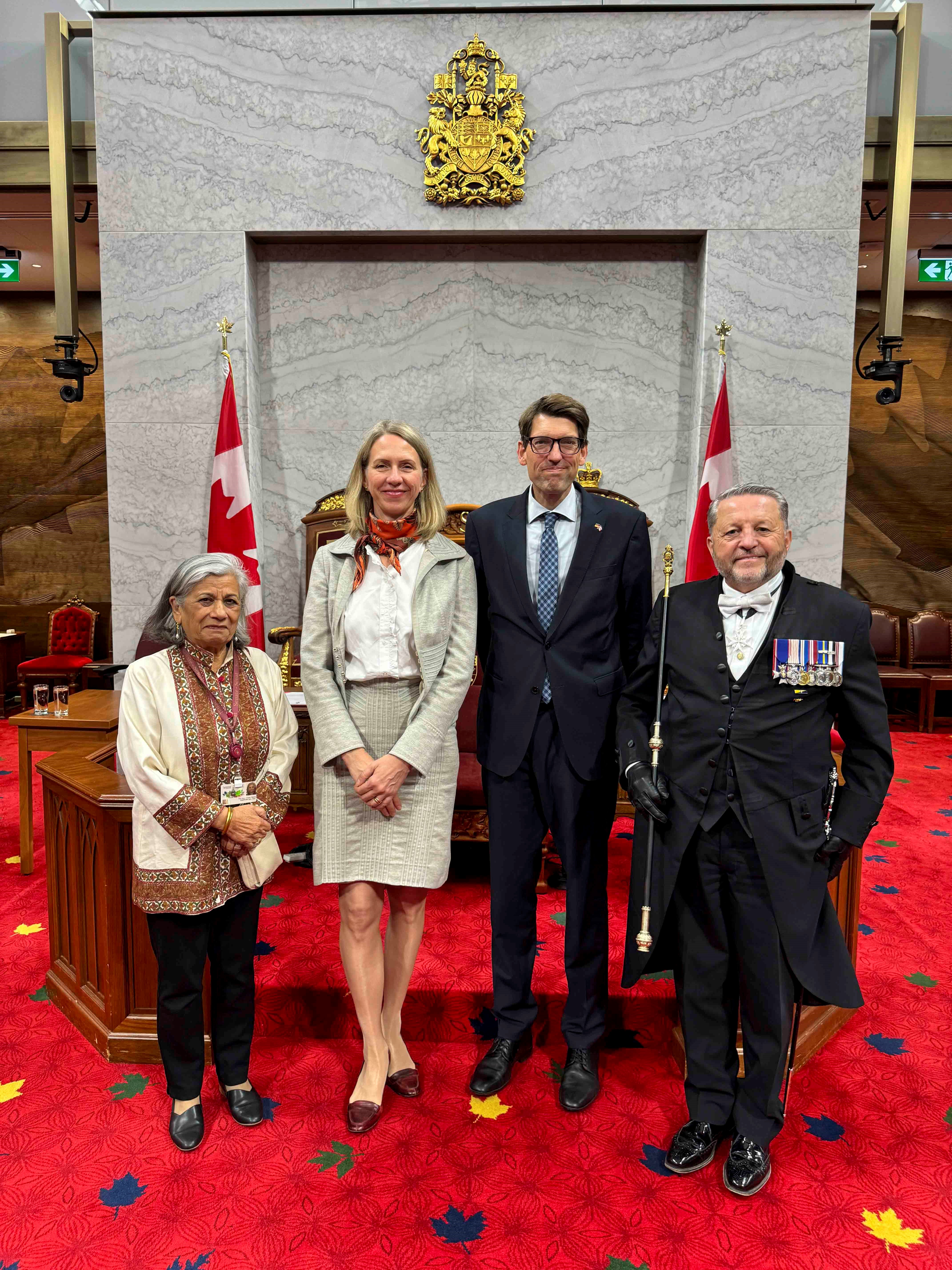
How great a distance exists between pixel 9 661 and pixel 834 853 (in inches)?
344

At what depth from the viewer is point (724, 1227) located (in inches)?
77.9

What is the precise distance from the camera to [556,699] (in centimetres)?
233

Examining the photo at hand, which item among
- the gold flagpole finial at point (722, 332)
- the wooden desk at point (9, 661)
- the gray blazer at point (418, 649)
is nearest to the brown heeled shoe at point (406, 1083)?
the gray blazer at point (418, 649)

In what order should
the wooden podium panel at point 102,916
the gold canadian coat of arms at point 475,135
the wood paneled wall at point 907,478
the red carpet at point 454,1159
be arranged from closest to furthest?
the red carpet at point 454,1159 < the wooden podium panel at point 102,916 < the gold canadian coat of arms at point 475,135 < the wood paneled wall at point 907,478

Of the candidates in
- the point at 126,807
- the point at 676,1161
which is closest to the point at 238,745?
the point at 126,807

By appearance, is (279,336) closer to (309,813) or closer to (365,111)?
(365,111)

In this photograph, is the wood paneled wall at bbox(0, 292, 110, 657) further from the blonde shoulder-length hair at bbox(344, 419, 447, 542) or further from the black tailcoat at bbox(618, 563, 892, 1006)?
the black tailcoat at bbox(618, 563, 892, 1006)

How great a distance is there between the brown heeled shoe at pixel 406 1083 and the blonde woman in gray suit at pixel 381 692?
9cm

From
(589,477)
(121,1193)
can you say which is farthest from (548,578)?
(589,477)

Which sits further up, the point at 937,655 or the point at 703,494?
the point at 703,494

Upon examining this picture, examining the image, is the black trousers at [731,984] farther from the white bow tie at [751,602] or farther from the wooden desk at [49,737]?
the wooden desk at [49,737]

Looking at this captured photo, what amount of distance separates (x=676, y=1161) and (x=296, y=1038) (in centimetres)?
131

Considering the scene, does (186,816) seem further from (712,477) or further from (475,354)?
(475,354)

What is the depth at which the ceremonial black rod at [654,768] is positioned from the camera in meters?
2.12
